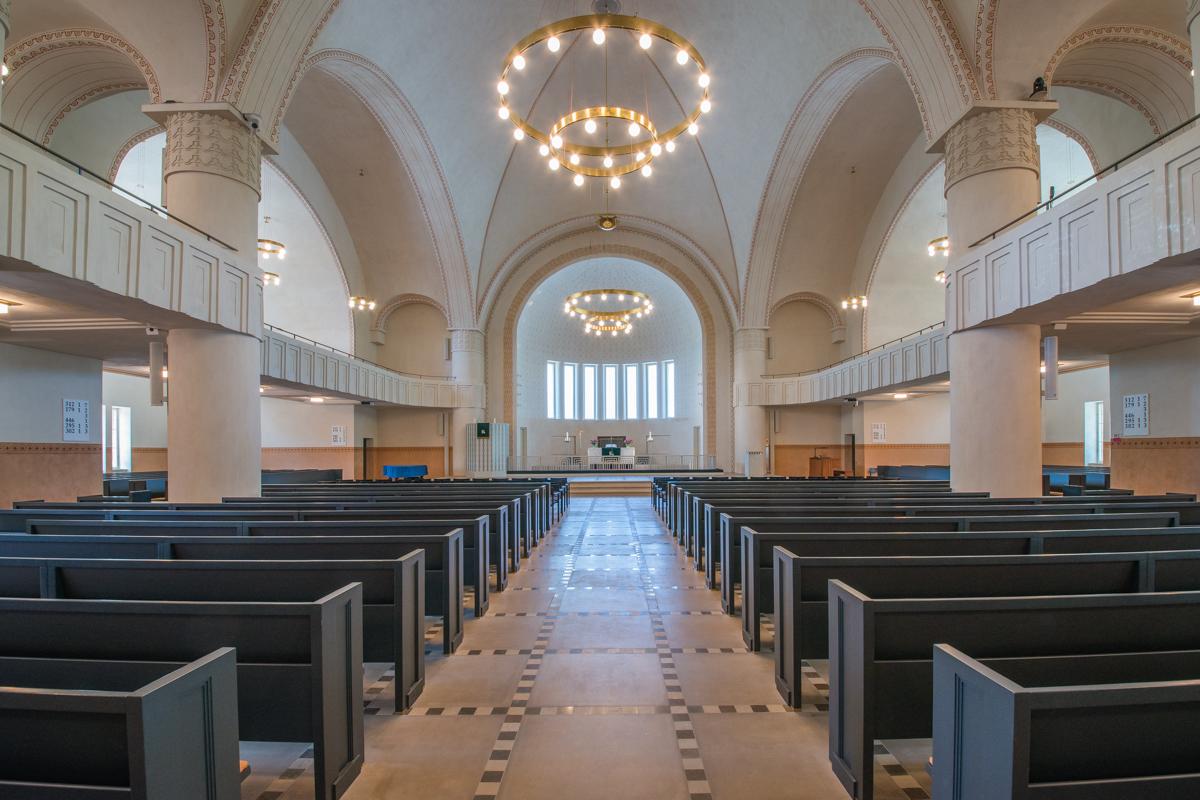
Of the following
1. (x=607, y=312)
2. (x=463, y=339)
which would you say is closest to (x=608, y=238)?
(x=607, y=312)

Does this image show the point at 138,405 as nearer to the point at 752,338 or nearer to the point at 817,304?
the point at 752,338

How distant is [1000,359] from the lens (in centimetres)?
992

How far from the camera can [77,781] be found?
1821 millimetres

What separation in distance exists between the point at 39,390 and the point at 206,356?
4693 millimetres

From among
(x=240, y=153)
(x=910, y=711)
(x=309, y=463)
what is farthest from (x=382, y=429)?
(x=910, y=711)

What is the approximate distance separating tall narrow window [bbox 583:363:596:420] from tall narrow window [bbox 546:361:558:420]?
1.54 meters

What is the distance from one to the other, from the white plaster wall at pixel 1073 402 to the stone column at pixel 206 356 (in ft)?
77.5

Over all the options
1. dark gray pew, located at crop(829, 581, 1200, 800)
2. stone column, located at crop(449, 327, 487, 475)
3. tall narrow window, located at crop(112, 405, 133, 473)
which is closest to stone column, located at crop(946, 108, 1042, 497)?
dark gray pew, located at crop(829, 581, 1200, 800)

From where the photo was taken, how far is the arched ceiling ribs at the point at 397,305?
23.6 m

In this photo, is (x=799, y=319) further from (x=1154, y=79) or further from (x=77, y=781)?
(x=77, y=781)

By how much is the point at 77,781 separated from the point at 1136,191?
368 inches

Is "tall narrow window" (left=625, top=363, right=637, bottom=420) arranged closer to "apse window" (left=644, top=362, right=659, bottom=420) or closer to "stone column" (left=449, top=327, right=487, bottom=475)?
"apse window" (left=644, top=362, right=659, bottom=420)

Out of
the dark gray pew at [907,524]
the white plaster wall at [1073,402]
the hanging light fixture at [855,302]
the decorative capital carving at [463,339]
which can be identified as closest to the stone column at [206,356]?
the dark gray pew at [907,524]

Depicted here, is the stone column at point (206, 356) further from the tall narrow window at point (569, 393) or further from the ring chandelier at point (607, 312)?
the tall narrow window at point (569, 393)
